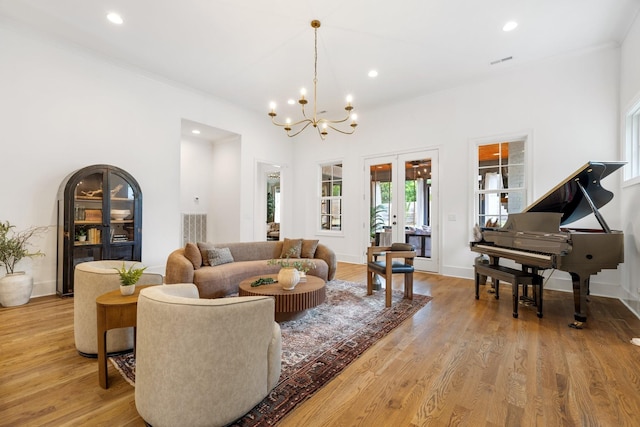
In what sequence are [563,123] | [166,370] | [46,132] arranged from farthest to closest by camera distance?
[563,123] < [46,132] < [166,370]

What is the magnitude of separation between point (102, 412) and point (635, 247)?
545 cm

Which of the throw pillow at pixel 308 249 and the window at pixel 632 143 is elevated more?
→ the window at pixel 632 143

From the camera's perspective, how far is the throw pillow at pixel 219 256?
4.07 meters

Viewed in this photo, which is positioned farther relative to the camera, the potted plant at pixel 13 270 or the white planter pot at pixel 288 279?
the potted plant at pixel 13 270

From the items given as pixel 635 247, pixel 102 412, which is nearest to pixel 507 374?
pixel 102 412

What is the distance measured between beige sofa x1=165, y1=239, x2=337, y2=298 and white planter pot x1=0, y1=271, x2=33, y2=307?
164 centimetres

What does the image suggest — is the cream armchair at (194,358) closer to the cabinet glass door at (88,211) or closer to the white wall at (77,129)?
the cabinet glass door at (88,211)

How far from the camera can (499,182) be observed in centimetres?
507

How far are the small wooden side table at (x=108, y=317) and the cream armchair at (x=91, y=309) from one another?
12.9 inches

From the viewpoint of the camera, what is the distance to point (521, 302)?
12.3 ft

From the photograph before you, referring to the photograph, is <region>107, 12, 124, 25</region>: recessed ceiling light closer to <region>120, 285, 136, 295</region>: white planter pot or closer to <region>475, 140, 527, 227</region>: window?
<region>120, 285, 136, 295</region>: white planter pot

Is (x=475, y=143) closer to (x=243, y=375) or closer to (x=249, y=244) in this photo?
(x=249, y=244)

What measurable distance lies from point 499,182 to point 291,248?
3.83 meters

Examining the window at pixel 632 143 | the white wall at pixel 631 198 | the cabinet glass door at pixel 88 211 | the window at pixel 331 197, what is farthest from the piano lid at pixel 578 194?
the cabinet glass door at pixel 88 211
